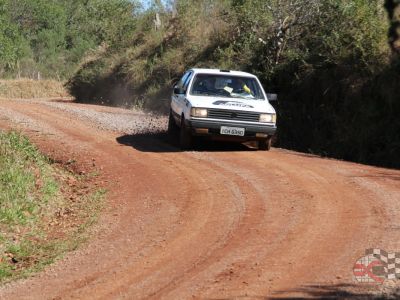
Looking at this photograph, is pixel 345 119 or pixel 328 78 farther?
pixel 328 78

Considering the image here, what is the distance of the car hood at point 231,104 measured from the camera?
1299cm

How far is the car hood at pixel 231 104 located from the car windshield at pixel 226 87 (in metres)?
0.27

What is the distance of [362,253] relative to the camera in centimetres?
667

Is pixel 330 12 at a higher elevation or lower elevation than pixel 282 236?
higher

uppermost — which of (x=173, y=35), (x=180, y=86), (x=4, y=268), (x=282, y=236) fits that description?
(x=173, y=35)

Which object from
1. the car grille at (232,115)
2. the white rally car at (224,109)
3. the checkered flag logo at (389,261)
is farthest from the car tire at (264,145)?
the checkered flag logo at (389,261)

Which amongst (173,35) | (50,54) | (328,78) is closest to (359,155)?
(328,78)

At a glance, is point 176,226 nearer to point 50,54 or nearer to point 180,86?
point 180,86

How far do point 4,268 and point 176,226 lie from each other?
2.11 metres

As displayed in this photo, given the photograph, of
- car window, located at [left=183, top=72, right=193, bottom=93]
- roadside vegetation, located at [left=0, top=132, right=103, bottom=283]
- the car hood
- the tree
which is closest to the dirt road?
roadside vegetation, located at [left=0, top=132, right=103, bottom=283]

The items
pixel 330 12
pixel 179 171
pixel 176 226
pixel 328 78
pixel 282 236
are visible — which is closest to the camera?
pixel 282 236

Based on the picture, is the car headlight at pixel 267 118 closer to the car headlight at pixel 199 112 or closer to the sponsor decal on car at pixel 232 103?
the sponsor decal on car at pixel 232 103

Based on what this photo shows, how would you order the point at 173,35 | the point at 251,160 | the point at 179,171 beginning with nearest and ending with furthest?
1. the point at 179,171
2. the point at 251,160
3. the point at 173,35

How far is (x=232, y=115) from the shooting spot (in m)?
12.9
